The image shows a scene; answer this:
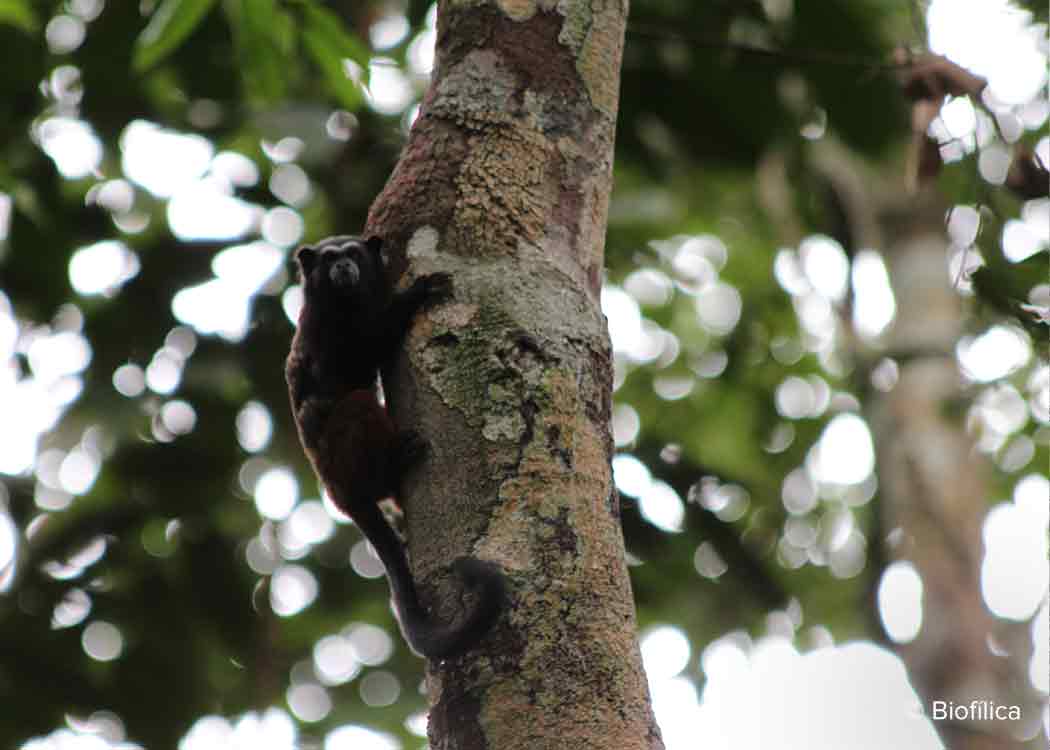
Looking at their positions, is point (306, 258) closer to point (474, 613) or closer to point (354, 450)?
point (354, 450)

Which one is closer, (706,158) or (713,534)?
(713,534)

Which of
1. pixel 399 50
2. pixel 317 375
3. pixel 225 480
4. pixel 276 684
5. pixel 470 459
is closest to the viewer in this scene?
pixel 470 459

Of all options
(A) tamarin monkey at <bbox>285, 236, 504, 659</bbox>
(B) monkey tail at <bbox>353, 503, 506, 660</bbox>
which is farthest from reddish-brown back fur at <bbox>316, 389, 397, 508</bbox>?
(B) monkey tail at <bbox>353, 503, 506, 660</bbox>

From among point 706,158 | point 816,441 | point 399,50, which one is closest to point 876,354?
point 816,441

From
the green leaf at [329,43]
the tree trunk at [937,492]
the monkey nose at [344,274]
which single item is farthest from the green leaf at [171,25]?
the tree trunk at [937,492]

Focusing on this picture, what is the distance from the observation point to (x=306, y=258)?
4.55m

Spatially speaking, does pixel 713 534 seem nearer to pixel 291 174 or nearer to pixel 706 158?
pixel 706 158

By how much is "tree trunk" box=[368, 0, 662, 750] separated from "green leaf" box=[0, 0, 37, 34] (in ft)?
8.36

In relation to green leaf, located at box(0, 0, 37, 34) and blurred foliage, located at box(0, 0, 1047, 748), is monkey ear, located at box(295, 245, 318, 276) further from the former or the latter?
green leaf, located at box(0, 0, 37, 34)

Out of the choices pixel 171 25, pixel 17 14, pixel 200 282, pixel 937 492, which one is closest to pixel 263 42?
pixel 171 25

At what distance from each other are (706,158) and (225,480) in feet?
8.13

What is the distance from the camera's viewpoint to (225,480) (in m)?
5.23

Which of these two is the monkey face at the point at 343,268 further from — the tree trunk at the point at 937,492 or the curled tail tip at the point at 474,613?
the tree trunk at the point at 937,492

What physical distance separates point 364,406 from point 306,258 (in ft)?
4.05
